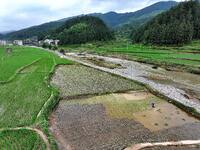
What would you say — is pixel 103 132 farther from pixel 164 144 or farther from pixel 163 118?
pixel 163 118

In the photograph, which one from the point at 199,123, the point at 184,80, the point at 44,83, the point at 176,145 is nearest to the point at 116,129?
the point at 176,145

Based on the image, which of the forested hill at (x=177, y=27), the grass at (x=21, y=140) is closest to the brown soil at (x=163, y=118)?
the grass at (x=21, y=140)

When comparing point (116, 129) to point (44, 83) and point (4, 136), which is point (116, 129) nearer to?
point (4, 136)

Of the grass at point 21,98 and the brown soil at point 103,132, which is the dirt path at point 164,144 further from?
the grass at point 21,98

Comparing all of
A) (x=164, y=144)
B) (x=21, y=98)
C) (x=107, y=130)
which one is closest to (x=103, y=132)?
(x=107, y=130)

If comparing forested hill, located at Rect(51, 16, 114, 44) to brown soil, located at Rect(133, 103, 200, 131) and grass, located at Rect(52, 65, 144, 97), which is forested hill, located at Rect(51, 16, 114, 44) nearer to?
grass, located at Rect(52, 65, 144, 97)

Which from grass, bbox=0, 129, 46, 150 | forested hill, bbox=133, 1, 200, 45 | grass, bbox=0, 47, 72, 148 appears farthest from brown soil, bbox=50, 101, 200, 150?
forested hill, bbox=133, 1, 200, 45
